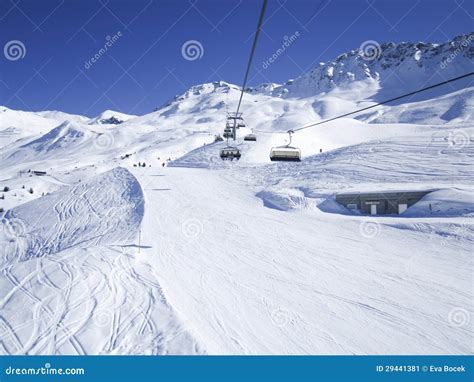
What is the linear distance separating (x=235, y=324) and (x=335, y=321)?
2.27m

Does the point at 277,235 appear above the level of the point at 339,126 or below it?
below

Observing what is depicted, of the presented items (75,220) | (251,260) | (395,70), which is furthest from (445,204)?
(395,70)

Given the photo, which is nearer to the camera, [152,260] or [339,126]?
[152,260]

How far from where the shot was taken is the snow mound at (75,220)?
14.8m

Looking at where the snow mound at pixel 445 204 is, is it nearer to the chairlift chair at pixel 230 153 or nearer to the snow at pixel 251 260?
the snow at pixel 251 260

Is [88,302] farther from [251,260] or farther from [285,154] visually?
[285,154]

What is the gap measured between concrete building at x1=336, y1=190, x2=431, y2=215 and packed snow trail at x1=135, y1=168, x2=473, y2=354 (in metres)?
2.51

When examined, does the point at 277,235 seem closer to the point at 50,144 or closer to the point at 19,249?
the point at 19,249

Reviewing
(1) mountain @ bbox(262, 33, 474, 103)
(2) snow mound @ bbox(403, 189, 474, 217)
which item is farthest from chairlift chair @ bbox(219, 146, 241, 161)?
(1) mountain @ bbox(262, 33, 474, 103)

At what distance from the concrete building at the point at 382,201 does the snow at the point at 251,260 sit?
66 centimetres

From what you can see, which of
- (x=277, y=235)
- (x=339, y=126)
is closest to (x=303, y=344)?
(x=277, y=235)

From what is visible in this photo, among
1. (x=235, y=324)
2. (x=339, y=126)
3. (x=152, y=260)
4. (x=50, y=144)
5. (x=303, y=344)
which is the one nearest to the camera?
Answer: (x=303, y=344)

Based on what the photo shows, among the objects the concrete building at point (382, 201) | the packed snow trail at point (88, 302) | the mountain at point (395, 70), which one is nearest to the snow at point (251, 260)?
the packed snow trail at point (88, 302)
